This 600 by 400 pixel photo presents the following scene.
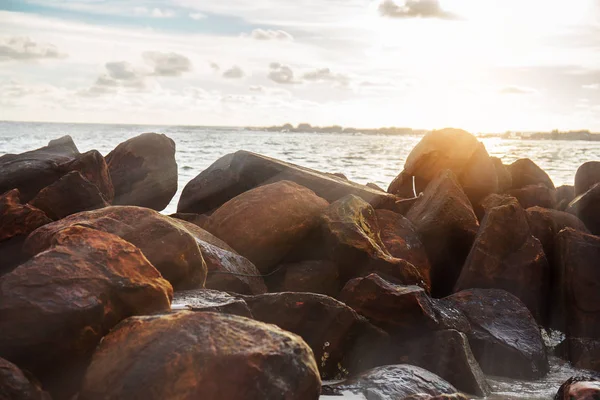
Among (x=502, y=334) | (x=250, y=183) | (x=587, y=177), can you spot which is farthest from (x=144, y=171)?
(x=587, y=177)

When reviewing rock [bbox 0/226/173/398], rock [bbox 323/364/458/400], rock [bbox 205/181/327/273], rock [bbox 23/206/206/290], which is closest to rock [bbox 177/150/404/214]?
rock [bbox 205/181/327/273]

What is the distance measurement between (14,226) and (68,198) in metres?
1.06

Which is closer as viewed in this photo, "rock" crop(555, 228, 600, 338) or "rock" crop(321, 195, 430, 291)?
"rock" crop(321, 195, 430, 291)

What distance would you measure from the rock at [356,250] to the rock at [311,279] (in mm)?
108

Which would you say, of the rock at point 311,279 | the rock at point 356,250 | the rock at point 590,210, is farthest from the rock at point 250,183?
the rock at point 590,210

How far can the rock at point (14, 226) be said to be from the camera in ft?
19.7

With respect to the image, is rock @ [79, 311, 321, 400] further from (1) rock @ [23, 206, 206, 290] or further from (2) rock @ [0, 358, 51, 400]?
(1) rock @ [23, 206, 206, 290]

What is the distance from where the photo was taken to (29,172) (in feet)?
27.1

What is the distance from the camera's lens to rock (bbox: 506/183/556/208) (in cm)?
1098

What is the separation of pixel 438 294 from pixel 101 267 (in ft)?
15.9

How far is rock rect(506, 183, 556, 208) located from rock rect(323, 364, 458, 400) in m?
6.88

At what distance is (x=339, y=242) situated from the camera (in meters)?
6.95

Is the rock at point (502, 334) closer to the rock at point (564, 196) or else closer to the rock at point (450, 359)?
the rock at point (450, 359)

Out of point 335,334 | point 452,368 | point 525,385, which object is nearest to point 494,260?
point 525,385
